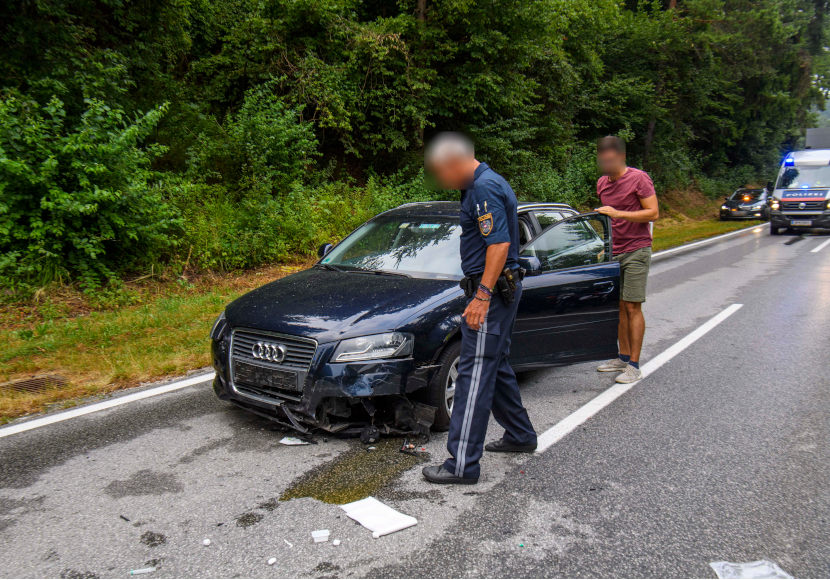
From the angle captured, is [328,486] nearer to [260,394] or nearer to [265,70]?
[260,394]

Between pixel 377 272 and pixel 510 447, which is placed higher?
pixel 377 272

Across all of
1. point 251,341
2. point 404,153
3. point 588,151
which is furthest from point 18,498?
point 588,151

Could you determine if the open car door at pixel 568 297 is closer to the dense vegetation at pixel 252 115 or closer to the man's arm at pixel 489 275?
the man's arm at pixel 489 275

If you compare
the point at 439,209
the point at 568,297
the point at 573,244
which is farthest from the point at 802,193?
the point at 439,209

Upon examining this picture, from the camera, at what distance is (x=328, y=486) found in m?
3.47

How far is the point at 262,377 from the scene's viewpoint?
4004mm

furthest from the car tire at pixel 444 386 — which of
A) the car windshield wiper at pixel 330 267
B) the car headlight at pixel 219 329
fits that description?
the car headlight at pixel 219 329

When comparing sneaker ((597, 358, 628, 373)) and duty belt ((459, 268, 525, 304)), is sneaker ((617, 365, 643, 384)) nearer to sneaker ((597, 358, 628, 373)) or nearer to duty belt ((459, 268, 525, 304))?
sneaker ((597, 358, 628, 373))

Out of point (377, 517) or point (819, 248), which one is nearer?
point (377, 517)

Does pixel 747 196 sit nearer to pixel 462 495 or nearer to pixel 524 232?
pixel 524 232

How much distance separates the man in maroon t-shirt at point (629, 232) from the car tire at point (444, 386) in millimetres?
2066

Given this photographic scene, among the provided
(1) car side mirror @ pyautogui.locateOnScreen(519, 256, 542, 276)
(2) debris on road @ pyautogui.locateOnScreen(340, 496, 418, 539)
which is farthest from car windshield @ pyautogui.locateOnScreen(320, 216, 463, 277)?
(2) debris on road @ pyautogui.locateOnScreen(340, 496, 418, 539)

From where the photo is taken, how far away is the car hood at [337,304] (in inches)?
155

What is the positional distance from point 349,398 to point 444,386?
2.20 feet
